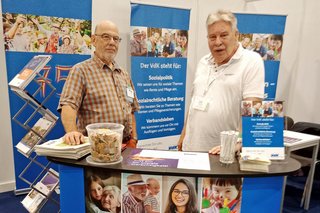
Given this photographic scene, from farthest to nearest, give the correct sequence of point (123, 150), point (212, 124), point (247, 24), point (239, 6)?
1. point (239, 6)
2. point (247, 24)
3. point (212, 124)
4. point (123, 150)

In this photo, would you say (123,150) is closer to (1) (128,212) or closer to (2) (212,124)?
(1) (128,212)

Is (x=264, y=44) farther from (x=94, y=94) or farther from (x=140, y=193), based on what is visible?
(x=140, y=193)

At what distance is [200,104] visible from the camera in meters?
1.89

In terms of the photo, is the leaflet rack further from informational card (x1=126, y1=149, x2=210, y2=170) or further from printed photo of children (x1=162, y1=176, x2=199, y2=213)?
printed photo of children (x1=162, y1=176, x2=199, y2=213)

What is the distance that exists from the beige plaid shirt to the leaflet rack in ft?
2.32

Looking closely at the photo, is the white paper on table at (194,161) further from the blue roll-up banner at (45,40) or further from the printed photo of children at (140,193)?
the blue roll-up banner at (45,40)

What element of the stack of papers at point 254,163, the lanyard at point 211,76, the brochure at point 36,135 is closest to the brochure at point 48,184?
the brochure at point 36,135

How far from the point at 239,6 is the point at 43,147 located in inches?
162

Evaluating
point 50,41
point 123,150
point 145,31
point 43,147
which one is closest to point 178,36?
point 145,31

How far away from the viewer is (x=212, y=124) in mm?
1863

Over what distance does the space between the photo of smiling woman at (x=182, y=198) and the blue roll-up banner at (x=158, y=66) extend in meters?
2.23

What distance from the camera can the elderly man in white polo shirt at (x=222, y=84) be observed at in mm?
1693

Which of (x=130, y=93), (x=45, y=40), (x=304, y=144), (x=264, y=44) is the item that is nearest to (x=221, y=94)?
(x=130, y=93)

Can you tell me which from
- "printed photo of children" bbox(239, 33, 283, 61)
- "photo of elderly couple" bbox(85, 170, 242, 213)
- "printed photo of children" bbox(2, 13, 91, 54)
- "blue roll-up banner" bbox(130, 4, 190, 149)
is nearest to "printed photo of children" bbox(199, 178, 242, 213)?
"photo of elderly couple" bbox(85, 170, 242, 213)
